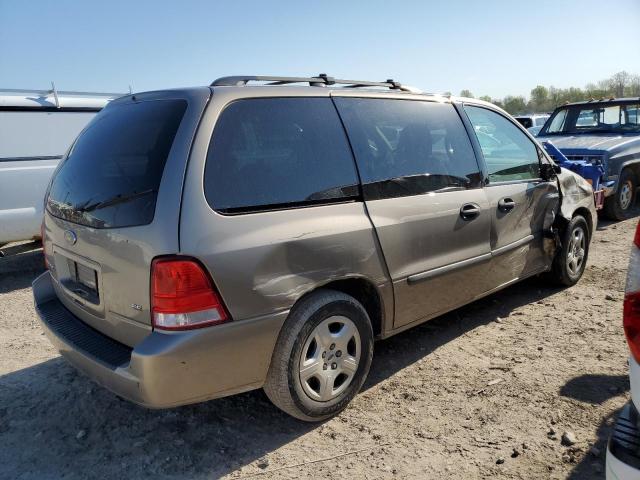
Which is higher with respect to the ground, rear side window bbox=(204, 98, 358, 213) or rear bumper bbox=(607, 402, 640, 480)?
rear side window bbox=(204, 98, 358, 213)

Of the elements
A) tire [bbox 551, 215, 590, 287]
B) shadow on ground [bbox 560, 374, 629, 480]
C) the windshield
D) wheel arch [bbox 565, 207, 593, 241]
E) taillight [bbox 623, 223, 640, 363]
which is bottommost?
shadow on ground [bbox 560, 374, 629, 480]

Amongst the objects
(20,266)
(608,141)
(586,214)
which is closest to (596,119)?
(608,141)

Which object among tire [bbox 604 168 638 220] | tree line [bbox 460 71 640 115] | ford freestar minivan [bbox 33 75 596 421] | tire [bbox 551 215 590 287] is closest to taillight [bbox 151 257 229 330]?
ford freestar minivan [bbox 33 75 596 421]

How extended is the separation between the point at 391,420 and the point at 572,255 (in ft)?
9.47

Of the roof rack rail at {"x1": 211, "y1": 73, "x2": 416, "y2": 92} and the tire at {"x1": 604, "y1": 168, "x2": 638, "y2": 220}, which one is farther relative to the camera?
the tire at {"x1": 604, "y1": 168, "x2": 638, "y2": 220}

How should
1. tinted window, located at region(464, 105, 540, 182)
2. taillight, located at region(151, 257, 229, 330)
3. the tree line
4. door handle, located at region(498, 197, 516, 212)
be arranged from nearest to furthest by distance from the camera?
taillight, located at region(151, 257, 229, 330)
door handle, located at region(498, 197, 516, 212)
tinted window, located at region(464, 105, 540, 182)
the tree line

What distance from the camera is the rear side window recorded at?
250 cm

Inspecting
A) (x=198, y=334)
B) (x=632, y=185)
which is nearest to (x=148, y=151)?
(x=198, y=334)

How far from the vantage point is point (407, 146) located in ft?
11.2

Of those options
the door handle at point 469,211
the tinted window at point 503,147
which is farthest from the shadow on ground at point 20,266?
the tinted window at point 503,147

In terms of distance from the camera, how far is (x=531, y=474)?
2.48 meters

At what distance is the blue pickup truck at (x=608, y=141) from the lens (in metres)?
7.80

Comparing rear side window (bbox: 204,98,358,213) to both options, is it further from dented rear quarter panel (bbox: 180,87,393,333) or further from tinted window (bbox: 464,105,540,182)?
tinted window (bbox: 464,105,540,182)

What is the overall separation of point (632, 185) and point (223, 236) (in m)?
8.27
